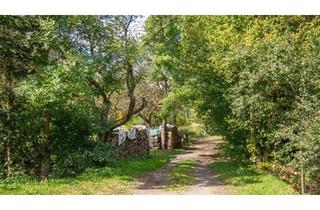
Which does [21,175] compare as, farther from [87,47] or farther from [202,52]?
[202,52]

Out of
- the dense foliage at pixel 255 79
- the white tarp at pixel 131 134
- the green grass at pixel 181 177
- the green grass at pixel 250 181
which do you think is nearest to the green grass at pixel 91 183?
the green grass at pixel 181 177

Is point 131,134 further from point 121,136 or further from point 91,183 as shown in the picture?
point 91,183

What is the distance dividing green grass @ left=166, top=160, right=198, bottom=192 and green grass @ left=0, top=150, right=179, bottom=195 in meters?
0.86

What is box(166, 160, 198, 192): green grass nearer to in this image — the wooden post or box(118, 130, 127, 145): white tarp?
box(118, 130, 127, 145): white tarp

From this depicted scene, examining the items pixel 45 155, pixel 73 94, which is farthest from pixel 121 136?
pixel 73 94

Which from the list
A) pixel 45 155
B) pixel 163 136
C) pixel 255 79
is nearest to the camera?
pixel 255 79

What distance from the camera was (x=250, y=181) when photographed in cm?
1163

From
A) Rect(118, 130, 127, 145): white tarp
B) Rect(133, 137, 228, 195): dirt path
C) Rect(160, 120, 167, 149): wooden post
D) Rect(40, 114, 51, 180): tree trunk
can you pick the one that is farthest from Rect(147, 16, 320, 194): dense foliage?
Rect(40, 114, 51, 180): tree trunk

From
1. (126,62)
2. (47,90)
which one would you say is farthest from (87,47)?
(47,90)

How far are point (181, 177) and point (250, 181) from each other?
1.81 metres

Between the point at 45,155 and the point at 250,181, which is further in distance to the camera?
the point at 45,155

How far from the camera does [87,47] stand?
1314cm

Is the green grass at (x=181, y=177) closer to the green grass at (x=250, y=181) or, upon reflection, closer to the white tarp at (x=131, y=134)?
the green grass at (x=250, y=181)

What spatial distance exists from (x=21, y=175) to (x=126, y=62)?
408cm
